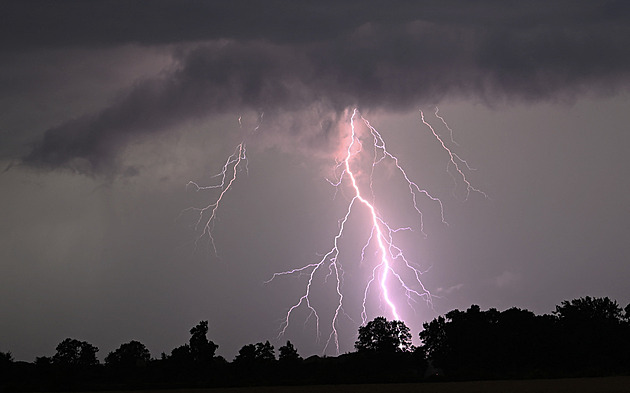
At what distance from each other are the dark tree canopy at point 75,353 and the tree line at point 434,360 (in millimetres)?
4289

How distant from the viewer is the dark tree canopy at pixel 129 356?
218 feet

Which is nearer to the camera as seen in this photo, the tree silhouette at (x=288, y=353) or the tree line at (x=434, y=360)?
the tree line at (x=434, y=360)

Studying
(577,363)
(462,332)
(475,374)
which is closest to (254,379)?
(475,374)

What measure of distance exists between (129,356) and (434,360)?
3081 centimetres

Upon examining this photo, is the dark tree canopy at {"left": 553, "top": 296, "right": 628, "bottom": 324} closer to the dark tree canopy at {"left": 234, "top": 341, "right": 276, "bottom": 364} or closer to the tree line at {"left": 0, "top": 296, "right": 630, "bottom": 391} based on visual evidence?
the tree line at {"left": 0, "top": 296, "right": 630, "bottom": 391}

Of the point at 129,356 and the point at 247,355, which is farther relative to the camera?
the point at 129,356

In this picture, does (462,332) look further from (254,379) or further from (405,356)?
(254,379)

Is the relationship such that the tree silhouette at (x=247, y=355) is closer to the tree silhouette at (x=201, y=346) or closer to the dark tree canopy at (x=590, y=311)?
the tree silhouette at (x=201, y=346)

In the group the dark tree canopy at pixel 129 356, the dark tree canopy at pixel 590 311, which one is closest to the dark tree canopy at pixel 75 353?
the dark tree canopy at pixel 129 356

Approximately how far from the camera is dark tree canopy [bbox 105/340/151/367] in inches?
2613

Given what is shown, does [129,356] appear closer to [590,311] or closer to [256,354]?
[256,354]

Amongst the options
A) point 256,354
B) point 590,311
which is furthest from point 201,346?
point 590,311

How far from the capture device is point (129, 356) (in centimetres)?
7150

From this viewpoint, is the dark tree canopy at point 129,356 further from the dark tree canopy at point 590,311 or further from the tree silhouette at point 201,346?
the dark tree canopy at point 590,311
